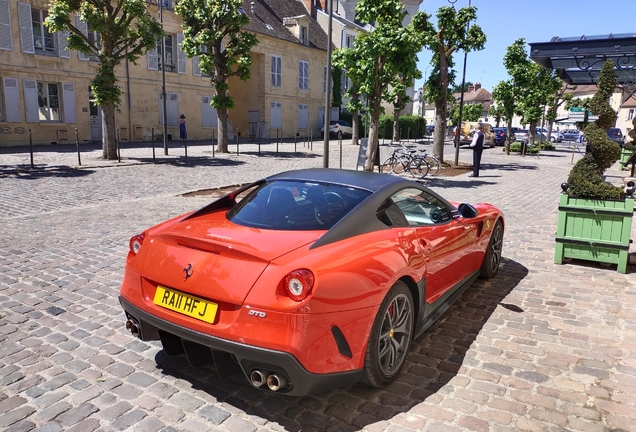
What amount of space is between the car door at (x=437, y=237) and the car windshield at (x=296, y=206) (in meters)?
0.51

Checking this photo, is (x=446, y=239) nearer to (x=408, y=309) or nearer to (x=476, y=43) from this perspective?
(x=408, y=309)

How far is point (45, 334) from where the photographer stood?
4.18m

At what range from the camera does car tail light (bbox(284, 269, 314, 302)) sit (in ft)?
9.12

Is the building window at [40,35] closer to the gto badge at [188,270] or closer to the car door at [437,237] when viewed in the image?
the car door at [437,237]

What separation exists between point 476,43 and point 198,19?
40.5 feet

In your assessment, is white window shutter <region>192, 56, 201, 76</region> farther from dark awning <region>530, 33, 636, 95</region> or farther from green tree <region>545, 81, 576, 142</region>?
dark awning <region>530, 33, 636, 95</region>

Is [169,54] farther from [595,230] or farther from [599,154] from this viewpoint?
[595,230]

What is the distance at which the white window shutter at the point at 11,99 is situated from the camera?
24.4 metres

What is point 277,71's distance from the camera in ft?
131

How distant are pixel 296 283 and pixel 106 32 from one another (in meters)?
18.7

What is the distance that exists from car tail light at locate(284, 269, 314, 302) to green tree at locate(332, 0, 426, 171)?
12354 mm

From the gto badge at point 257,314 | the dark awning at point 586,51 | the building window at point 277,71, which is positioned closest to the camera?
the gto badge at point 257,314

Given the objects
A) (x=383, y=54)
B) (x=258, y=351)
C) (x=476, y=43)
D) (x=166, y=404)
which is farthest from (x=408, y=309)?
(x=476, y=43)

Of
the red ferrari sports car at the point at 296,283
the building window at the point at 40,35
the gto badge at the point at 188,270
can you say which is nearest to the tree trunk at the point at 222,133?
the building window at the point at 40,35
